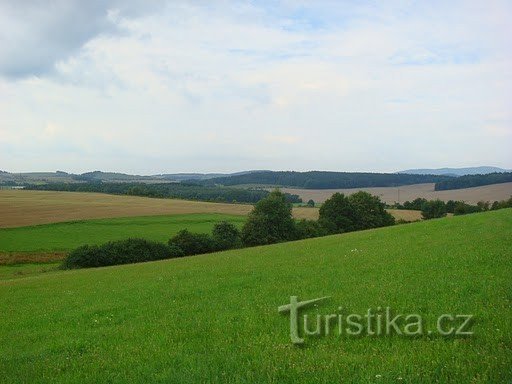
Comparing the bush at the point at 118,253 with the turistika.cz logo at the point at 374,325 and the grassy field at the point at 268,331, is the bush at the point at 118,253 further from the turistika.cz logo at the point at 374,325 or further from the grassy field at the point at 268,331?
the turistika.cz logo at the point at 374,325

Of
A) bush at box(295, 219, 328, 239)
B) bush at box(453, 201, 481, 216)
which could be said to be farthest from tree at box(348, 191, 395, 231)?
bush at box(453, 201, 481, 216)

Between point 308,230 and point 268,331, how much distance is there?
241 ft

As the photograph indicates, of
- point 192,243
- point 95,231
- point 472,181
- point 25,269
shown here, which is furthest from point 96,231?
point 472,181

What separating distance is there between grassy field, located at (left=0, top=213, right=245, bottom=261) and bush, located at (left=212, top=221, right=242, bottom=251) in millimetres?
8119

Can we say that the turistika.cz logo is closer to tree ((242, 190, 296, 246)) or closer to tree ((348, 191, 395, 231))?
tree ((242, 190, 296, 246))

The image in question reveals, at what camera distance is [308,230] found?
83.0 meters

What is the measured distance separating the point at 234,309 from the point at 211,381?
5946 mm

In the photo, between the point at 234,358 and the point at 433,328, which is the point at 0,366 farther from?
the point at 433,328

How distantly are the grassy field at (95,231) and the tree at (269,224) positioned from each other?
9.62 metres

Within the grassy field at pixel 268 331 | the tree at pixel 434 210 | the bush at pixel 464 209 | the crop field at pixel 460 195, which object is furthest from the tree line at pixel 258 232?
the grassy field at pixel 268 331

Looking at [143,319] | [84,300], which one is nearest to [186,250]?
[84,300]

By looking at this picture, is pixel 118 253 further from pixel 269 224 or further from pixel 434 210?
pixel 434 210

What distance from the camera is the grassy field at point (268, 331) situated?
7.34m

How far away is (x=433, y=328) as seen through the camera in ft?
29.9
